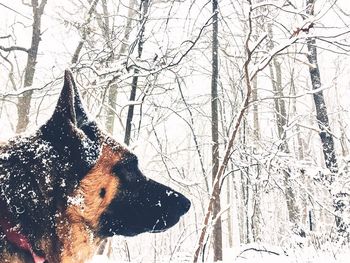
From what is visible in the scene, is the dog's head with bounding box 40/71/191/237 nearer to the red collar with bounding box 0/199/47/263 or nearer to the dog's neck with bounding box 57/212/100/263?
the dog's neck with bounding box 57/212/100/263

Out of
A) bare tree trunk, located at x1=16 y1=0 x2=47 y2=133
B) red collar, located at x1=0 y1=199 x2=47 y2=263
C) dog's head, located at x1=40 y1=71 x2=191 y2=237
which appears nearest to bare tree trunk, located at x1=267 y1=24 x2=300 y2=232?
dog's head, located at x1=40 y1=71 x2=191 y2=237

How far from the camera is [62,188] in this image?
2.02 meters

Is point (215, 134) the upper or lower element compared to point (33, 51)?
lower

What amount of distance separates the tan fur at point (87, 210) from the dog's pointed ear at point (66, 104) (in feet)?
1.07

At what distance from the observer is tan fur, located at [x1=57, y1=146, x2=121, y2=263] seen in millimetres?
2051

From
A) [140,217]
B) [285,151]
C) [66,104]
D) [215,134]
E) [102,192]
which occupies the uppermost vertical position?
[285,151]

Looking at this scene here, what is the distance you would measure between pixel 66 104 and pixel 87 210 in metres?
0.61

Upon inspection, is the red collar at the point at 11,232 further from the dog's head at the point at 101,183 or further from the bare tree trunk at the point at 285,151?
the bare tree trunk at the point at 285,151

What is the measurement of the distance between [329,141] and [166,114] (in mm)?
5117

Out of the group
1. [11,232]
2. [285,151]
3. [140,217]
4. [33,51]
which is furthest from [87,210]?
[33,51]

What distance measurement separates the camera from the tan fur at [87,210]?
2.05 metres

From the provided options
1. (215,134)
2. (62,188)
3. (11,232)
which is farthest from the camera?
(215,134)

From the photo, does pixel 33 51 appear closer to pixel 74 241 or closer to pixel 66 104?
pixel 66 104

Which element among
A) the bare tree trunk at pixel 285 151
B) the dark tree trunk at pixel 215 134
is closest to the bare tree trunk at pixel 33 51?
the dark tree trunk at pixel 215 134
